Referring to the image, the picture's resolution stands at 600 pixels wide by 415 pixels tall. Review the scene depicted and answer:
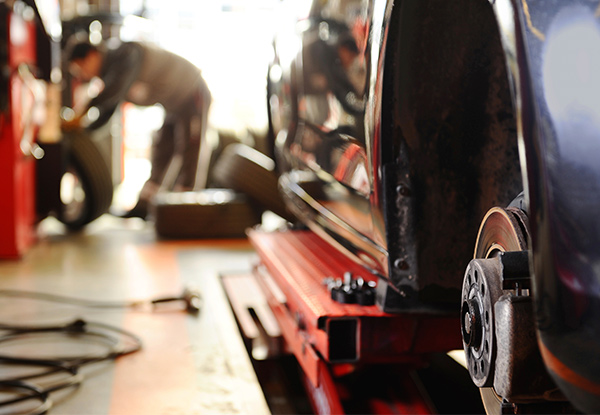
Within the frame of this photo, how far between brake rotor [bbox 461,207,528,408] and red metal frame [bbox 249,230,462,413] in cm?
34

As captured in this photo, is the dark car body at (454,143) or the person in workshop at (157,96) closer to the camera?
the dark car body at (454,143)

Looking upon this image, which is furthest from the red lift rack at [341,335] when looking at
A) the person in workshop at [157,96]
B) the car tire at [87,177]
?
the person in workshop at [157,96]

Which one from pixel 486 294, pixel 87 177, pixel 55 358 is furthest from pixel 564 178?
pixel 87 177

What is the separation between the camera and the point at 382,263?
1178 mm

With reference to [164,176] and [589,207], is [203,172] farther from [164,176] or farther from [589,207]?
[589,207]

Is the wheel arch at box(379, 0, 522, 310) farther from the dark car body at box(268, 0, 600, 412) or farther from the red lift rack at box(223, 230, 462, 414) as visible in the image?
the red lift rack at box(223, 230, 462, 414)

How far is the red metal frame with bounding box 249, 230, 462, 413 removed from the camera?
47.7 inches

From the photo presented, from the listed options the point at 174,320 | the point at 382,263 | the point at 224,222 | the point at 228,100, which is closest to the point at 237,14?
the point at 228,100

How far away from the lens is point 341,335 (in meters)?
1.23

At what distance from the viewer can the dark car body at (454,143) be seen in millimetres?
612

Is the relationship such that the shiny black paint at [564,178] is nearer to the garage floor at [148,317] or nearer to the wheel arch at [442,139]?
the wheel arch at [442,139]

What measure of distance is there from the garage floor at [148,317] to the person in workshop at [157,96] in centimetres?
99

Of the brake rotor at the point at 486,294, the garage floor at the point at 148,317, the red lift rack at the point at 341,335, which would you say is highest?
the brake rotor at the point at 486,294

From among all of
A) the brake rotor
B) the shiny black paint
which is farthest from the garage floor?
the shiny black paint
